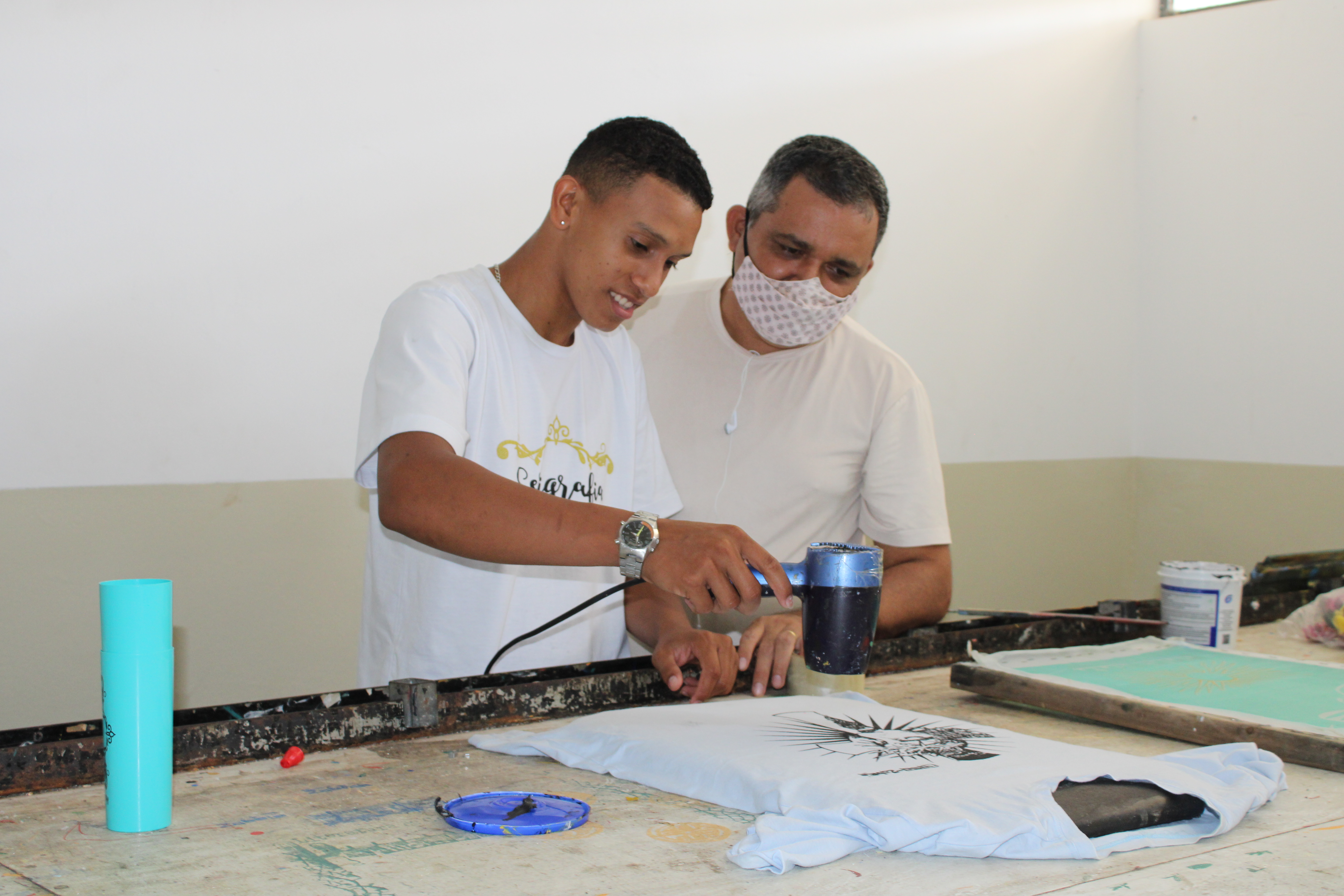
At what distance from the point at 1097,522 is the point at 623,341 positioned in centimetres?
324

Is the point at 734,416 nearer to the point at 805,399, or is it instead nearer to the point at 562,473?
the point at 805,399

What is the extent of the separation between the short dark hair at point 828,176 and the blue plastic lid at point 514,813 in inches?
51.2

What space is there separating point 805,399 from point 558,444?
611 millimetres

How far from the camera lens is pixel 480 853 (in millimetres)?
1126

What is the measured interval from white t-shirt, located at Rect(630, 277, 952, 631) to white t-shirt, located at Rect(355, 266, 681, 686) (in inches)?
11.1

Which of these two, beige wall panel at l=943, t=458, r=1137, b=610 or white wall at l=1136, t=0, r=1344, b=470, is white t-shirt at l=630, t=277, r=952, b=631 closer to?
beige wall panel at l=943, t=458, r=1137, b=610

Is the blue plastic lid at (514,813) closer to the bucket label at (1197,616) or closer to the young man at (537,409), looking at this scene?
the young man at (537,409)

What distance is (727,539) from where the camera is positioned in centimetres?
149

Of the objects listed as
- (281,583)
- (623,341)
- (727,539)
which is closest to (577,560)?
(727,539)

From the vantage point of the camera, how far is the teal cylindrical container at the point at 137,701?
1.13 m

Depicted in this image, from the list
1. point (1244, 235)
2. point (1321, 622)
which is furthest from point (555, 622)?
point (1244, 235)

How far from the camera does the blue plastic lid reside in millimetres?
1179

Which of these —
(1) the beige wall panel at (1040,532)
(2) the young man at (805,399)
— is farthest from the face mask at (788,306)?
(1) the beige wall panel at (1040,532)

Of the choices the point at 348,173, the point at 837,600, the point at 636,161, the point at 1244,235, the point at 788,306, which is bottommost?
the point at 837,600
